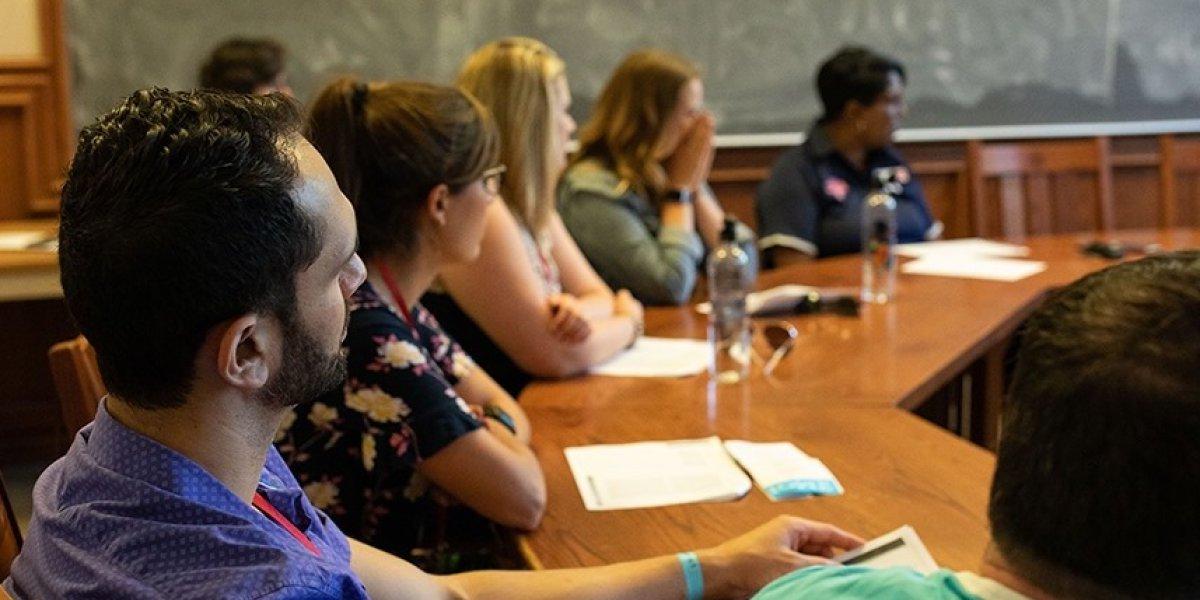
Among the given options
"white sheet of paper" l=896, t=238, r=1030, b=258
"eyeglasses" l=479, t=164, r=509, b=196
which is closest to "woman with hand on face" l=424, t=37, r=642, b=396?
"eyeglasses" l=479, t=164, r=509, b=196

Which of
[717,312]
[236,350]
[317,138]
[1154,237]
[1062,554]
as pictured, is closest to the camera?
[1062,554]

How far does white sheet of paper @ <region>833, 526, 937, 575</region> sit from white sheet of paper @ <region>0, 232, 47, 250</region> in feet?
9.16

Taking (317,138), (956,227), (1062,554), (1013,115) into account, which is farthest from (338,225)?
(1013,115)

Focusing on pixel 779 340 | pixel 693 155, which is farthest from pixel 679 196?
pixel 779 340

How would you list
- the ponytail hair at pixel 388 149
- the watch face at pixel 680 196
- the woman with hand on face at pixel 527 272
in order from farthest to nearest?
the watch face at pixel 680 196, the woman with hand on face at pixel 527 272, the ponytail hair at pixel 388 149

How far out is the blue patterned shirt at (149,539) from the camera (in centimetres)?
86

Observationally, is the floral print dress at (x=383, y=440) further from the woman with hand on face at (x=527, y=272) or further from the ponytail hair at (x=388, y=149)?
the woman with hand on face at (x=527, y=272)

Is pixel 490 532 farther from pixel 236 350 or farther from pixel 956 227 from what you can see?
pixel 956 227

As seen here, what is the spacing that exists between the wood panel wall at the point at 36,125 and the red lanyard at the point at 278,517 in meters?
3.15

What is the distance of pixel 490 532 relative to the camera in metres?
1.84

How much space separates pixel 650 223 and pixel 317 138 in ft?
5.13

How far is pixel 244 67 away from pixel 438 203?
6.92 ft

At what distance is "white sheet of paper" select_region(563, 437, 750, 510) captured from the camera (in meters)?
1.65

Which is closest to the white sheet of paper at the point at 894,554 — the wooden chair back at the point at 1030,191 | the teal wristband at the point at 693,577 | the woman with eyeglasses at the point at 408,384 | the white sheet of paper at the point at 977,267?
the teal wristband at the point at 693,577
